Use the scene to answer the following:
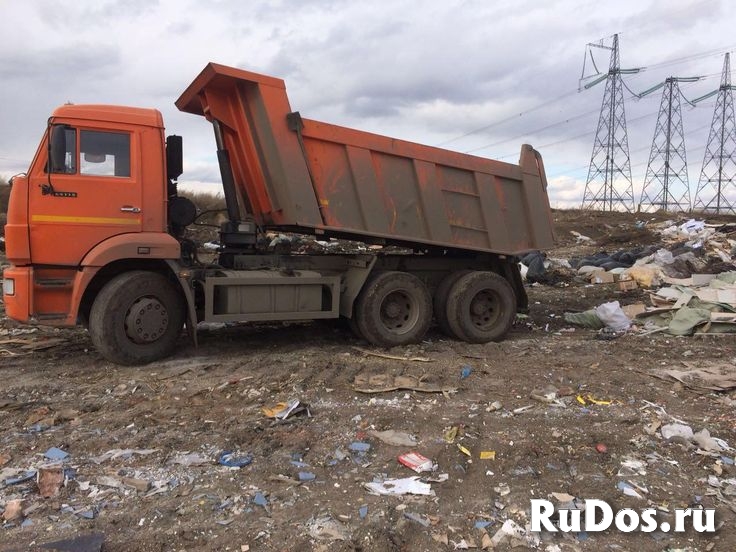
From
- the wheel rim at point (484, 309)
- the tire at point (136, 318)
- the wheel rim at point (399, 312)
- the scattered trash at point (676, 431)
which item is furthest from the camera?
the wheel rim at point (484, 309)

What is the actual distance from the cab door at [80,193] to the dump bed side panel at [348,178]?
1.26 metres

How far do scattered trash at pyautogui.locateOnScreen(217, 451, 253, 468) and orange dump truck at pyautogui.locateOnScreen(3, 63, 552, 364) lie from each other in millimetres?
2512

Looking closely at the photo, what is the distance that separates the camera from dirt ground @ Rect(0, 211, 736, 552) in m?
2.91

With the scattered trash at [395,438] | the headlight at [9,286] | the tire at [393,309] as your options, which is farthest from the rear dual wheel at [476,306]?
the headlight at [9,286]

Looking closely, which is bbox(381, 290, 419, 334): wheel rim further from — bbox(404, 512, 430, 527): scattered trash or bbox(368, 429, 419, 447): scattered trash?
bbox(404, 512, 430, 527): scattered trash

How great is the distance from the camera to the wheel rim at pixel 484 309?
7.69 meters

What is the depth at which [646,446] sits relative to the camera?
12.9 ft

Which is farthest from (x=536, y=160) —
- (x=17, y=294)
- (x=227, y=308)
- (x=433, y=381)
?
(x=17, y=294)

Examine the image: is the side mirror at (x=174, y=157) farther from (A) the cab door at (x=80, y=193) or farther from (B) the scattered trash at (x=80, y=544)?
(B) the scattered trash at (x=80, y=544)

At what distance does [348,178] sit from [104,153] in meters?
2.56

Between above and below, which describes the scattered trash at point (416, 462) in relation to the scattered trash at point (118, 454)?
below

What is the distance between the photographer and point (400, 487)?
11.0 ft

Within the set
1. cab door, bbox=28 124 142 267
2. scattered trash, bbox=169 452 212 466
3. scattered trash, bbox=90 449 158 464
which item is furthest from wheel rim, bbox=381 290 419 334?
scattered trash, bbox=90 449 158 464

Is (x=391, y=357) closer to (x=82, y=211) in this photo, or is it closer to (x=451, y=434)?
(x=451, y=434)
